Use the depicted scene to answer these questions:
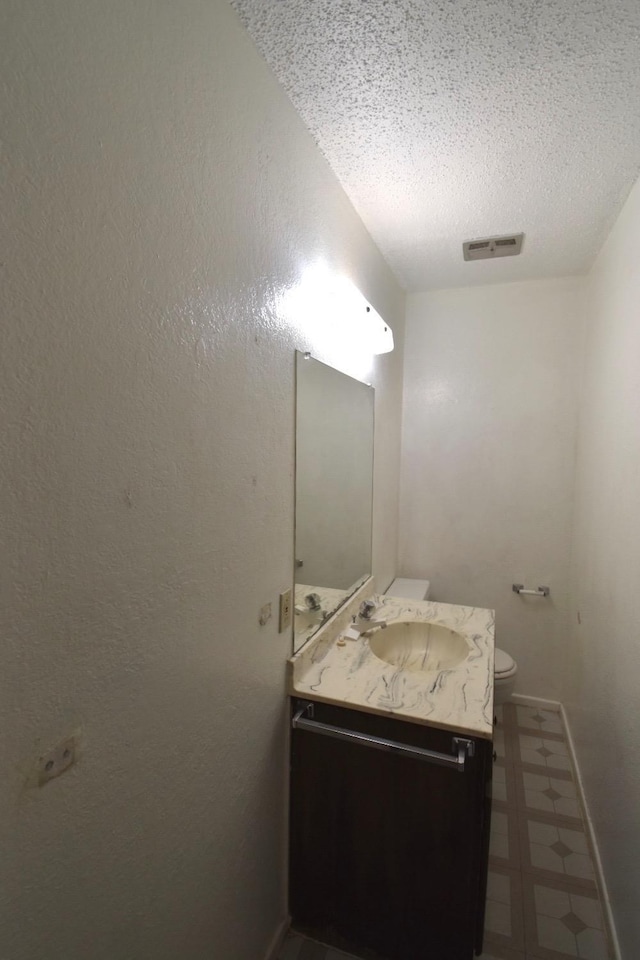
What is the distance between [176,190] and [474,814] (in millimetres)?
1659

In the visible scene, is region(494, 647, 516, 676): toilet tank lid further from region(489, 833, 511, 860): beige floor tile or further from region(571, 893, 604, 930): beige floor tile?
region(571, 893, 604, 930): beige floor tile

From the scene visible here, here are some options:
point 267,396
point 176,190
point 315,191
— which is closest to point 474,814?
point 267,396

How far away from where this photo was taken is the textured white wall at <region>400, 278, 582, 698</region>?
258cm

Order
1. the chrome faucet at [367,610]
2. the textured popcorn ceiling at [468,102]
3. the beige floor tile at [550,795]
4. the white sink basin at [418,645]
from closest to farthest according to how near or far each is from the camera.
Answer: the textured popcorn ceiling at [468,102]
the white sink basin at [418,645]
the chrome faucet at [367,610]
the beige floor tile at [550,795]

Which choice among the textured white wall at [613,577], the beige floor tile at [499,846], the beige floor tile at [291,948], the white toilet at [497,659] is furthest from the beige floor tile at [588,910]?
the beige floor tile at [291,948]

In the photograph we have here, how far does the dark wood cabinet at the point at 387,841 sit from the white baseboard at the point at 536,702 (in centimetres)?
156

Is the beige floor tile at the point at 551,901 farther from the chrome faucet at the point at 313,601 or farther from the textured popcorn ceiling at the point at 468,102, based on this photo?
the textured popcorn ceiling at the point at 468,102

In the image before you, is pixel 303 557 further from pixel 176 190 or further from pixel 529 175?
pixel 529 175

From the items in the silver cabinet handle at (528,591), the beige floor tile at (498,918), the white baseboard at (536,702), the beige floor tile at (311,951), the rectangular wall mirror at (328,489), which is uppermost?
the rectangular wall mirror at (328,489)

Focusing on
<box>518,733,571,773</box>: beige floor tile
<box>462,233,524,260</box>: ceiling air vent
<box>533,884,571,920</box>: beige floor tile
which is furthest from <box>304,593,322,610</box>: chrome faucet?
<box>462,233,524,260</box>: ceiling air vent

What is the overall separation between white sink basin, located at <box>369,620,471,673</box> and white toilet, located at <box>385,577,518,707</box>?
0.58m

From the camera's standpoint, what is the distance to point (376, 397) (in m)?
2.28

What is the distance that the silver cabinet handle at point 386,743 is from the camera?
3.83ft

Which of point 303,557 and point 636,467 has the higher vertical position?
point 636,467
